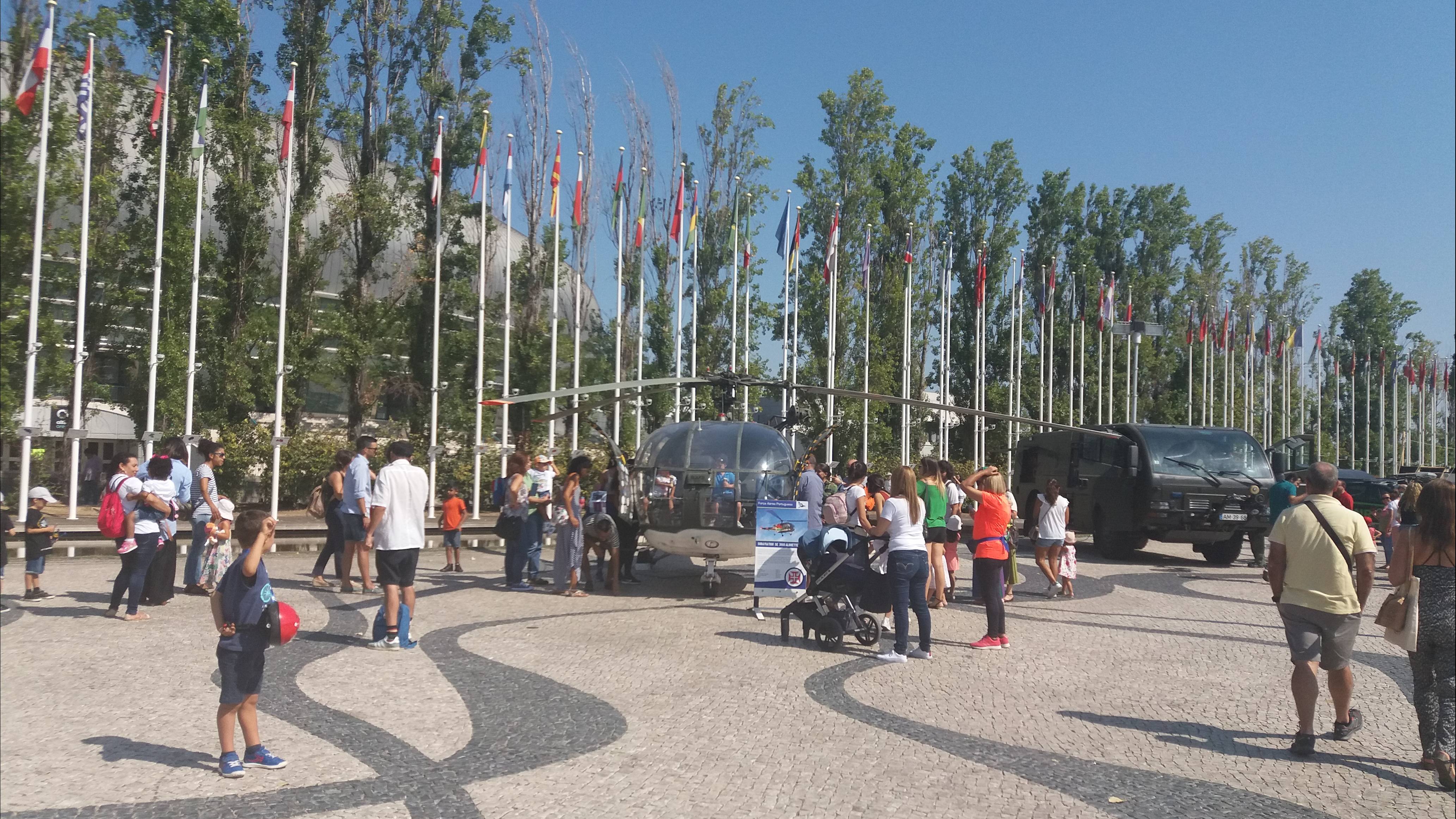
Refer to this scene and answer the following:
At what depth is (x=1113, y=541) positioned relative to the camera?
67.9 ft

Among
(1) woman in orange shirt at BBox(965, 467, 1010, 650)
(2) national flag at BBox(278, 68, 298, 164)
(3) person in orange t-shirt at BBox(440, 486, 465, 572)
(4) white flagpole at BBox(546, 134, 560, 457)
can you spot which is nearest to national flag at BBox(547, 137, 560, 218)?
(4) white flagpole at BBox(546, 134, 560, 457)

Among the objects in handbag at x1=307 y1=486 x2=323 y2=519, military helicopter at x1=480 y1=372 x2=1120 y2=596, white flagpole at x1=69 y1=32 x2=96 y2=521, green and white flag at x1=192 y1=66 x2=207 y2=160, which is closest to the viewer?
white flagpole at x1=69 y1=32 x2=96 y2=521

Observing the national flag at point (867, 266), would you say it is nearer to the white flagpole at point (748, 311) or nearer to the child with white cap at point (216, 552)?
the white flagpole at point (748, 311)

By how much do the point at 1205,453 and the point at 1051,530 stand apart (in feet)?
25.0

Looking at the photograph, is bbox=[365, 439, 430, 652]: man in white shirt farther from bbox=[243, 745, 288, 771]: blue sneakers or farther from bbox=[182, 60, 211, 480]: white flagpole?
bbox=[182, 60, 211, 480]: white flagpole

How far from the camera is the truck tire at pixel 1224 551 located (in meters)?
19.8

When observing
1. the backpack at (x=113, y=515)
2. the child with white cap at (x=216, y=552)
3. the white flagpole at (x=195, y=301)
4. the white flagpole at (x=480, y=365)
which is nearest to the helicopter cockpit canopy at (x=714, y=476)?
the child with white cap at (x=216, y=552)

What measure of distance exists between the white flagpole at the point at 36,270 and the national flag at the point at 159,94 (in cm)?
1447

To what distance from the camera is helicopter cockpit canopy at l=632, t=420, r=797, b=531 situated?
13242 millimetres

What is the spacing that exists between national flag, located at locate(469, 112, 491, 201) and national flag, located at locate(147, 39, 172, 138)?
3642 millimetres

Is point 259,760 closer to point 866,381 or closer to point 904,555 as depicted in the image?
point 904,555

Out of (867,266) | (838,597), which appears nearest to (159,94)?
(838,597)

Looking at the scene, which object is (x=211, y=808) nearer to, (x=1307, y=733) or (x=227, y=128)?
(x=1307, y=733)

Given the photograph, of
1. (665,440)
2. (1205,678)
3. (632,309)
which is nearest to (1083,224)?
(632,309)
